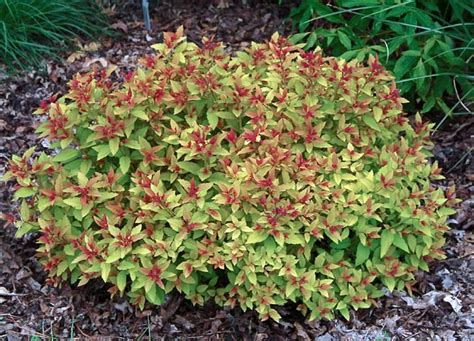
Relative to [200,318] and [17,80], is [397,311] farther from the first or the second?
[17,80]

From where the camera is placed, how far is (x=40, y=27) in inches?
173

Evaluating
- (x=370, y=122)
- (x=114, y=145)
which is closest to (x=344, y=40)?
(x=370, y=122)

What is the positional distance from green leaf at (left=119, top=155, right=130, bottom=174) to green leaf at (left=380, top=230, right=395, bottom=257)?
3.45 feet

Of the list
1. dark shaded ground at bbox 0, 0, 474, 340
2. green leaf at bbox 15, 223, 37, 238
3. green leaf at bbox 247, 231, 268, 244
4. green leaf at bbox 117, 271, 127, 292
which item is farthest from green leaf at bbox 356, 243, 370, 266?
green leaf at bbox 15, 223, 37, 238

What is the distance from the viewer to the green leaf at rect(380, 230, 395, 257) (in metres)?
2.74

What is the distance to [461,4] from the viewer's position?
12.1ft

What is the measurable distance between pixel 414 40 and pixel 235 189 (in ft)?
5.62

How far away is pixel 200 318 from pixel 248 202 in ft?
1.99

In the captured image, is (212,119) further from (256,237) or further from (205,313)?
(205,313)

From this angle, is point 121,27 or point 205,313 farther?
point 121,27

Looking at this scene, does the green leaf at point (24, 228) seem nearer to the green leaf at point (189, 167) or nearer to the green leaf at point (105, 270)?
the green leaf at point (105, 270)

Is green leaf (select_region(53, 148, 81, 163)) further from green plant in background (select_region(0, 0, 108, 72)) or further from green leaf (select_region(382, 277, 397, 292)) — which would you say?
green plant in background (select_region(0, 0, 108, 72))

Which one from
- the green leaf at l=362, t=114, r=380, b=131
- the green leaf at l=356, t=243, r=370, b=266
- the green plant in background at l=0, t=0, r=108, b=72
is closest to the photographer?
the green leaf at l=356, t=243, r=370, b=266

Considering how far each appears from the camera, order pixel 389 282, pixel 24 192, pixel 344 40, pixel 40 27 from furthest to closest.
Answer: pixel 40 27 < pixel 344 40 < pixel 389 282 < pixel 24 192
